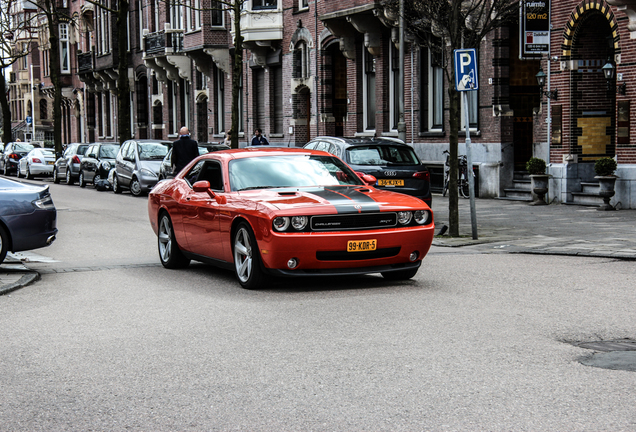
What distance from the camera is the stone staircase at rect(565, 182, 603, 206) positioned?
2015 centimetres

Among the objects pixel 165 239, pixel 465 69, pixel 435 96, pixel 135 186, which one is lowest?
pixel 135 186

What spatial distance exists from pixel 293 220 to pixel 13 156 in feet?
129

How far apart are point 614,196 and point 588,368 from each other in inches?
572

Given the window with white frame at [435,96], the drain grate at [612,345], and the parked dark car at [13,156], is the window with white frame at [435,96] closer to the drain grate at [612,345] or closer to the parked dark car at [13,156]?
the drain grate at [612,345]

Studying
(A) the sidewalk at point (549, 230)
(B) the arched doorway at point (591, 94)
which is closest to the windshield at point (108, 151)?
(A) the sidewalk at point (549, 230)

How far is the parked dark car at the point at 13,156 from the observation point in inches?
1780

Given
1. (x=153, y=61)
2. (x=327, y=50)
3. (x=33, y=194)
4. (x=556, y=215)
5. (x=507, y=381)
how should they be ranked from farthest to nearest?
(x=153, y=61) < (x=327, y=50) < (x=556, y=215) < (x=33, y=194) < (x=507, y=381)

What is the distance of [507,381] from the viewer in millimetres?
5527

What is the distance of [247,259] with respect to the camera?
938 centimetres

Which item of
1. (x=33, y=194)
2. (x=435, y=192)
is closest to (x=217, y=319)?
(x=33, y=194)

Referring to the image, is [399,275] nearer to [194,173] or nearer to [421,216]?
[421,216]

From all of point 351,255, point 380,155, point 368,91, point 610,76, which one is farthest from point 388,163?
point 368,91

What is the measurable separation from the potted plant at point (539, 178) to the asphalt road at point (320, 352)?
1060cm

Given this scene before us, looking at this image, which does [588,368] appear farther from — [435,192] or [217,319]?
[435,192]
